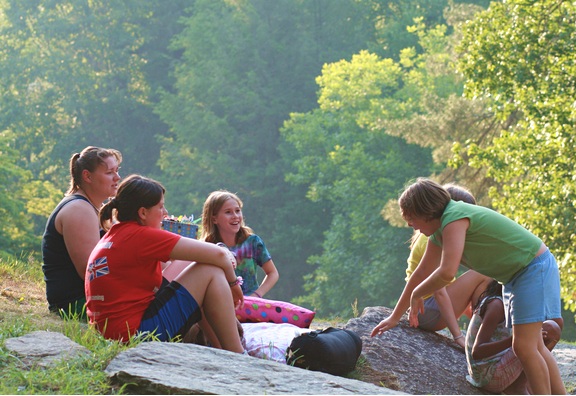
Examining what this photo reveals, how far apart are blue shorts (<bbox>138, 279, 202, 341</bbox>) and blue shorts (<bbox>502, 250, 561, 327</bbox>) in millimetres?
1767

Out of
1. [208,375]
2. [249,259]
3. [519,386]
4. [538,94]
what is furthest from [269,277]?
[538,94]

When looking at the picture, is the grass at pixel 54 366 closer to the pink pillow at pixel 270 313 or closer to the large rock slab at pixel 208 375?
the large rock slab at pixel 208 375

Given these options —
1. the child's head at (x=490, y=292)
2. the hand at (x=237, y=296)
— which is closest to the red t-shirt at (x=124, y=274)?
the hand at (x=237, y=296)

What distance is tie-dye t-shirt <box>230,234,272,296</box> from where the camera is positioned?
706 centimetres

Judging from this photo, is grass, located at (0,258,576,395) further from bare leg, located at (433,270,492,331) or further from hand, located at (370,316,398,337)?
bare leg, located at (433,270,492,331)

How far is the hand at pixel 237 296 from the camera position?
552 centimetres

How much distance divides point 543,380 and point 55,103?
44015 mm

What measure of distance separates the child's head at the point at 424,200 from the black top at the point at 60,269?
2.09 m

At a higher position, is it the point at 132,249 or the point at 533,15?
the point at 533,15

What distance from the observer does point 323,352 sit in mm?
5578

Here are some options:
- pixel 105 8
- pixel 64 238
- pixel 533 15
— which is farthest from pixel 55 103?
pixel 64 238

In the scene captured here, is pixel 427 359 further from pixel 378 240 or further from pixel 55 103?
pixel 55 103

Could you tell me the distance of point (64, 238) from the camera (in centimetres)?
597

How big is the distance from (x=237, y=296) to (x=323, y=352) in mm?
598
